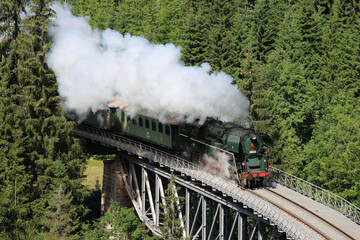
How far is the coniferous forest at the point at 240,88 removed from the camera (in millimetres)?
44281

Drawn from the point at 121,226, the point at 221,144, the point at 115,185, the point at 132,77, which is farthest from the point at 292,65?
the point at 121,226

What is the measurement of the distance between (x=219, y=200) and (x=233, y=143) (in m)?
4.68

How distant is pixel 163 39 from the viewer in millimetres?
81188

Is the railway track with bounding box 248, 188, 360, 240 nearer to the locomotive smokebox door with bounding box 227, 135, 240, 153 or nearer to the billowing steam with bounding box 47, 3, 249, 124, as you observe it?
the locomotive smokebox door with bounding box 227, 135, 240, 153

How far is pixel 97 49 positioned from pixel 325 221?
86.7 ft

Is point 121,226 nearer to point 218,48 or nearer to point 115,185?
point 115,185

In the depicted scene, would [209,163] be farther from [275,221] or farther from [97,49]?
[97,49]

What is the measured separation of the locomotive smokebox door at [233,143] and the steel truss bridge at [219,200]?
107 inches

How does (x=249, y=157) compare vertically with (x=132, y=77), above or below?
below

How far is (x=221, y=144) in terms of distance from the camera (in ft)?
117

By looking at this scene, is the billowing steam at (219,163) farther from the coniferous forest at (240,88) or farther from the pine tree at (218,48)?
the pine tree at (218,48)

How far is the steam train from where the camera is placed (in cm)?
3466

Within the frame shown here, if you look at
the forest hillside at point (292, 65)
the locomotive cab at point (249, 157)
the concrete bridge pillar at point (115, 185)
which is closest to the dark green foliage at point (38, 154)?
the concrete bridge pillar at point (115, 185)

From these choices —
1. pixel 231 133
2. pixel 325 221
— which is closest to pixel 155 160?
pixel 231 133
